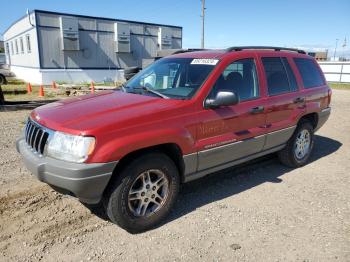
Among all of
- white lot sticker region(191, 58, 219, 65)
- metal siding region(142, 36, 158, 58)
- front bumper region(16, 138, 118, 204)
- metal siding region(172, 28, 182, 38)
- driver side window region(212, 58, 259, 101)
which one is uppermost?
metal siding region(172, 28, 182, 38)

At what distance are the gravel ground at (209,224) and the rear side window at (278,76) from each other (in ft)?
4.56

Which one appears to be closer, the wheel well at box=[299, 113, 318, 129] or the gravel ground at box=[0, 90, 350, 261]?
the gravel ground at box=[0, 90, 350, 261]

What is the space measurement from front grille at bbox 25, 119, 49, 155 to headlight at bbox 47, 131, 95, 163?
180 mm

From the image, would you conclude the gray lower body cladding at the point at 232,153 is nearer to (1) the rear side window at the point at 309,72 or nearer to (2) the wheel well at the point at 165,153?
(2) the wheel well at the point at 165,153

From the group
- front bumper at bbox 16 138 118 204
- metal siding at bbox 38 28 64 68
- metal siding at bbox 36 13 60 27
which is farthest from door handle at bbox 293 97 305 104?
metal siding at bbox 36 13 60 27

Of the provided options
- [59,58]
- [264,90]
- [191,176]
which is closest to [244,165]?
[264,90]

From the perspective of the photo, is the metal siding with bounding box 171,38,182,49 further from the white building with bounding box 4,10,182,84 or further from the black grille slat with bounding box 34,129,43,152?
the black grille slat with bounding box 34,129,43,152

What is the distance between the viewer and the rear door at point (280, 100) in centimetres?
474

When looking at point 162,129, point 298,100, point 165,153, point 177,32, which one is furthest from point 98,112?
point 177,32

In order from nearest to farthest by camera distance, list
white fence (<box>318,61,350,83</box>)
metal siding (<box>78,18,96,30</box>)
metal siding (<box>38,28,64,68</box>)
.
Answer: metal siding (<box>38,28,64,68</box>)
metal siding (<box>78,18,96,30</box>)
white fence (<box>318,61,350,83</box>)

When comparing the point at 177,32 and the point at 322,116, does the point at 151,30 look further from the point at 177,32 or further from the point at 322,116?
the point at 322,116

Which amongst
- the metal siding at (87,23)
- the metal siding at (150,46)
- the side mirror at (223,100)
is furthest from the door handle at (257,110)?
the metal siding at (150,46)

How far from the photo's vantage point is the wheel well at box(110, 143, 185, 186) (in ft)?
10.8

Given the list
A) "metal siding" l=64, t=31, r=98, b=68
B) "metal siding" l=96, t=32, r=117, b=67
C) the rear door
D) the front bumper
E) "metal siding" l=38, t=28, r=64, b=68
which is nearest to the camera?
the front bumper
